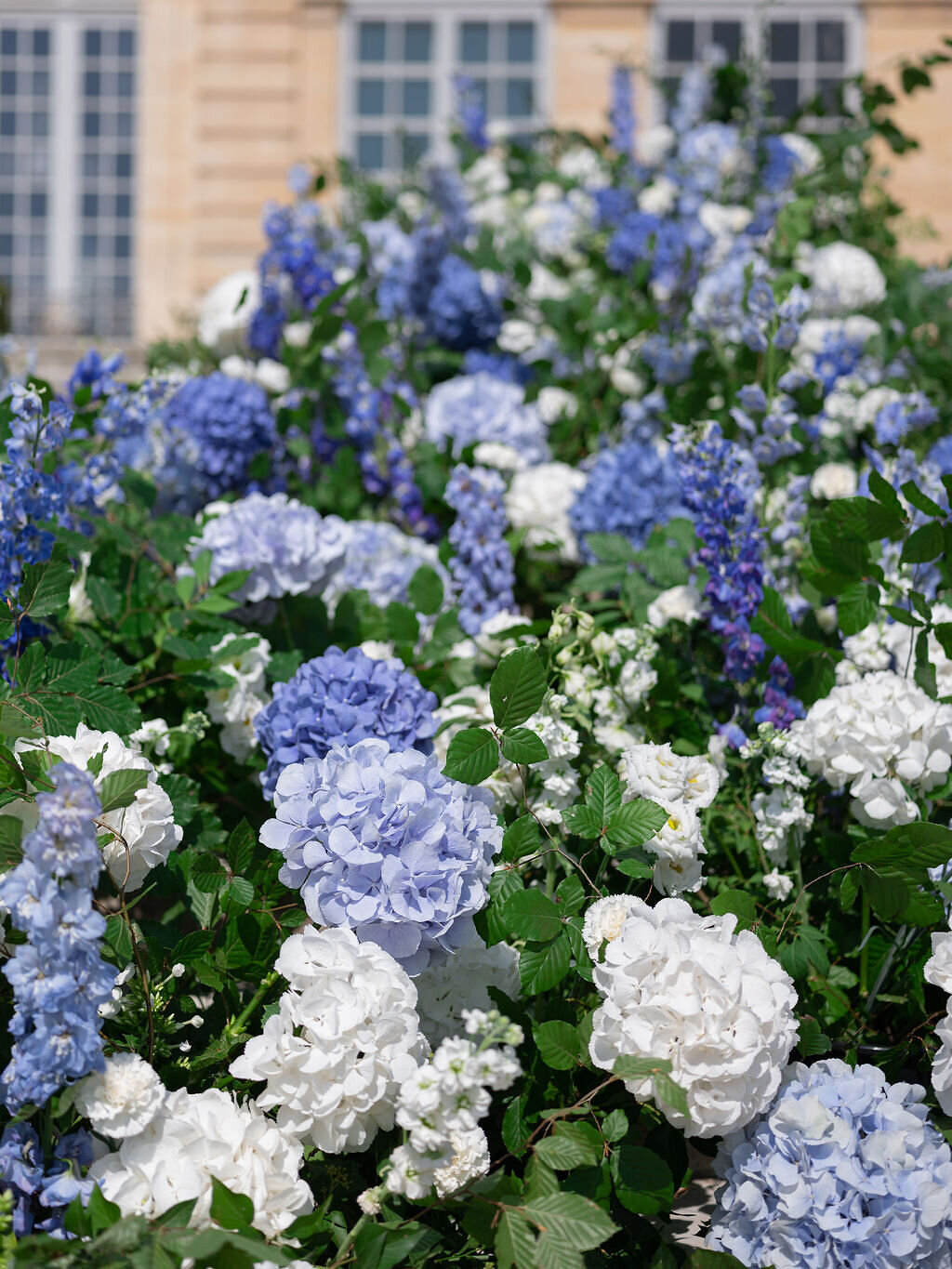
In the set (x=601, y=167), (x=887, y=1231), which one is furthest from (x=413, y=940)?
(x=601, y=167)

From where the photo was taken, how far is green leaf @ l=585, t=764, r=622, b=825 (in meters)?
1.16

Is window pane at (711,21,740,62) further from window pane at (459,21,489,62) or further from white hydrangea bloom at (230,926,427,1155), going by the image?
white hydrangea bloom at (230,926,427,1155)

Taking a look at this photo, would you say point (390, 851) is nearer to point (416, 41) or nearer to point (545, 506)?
point (545, 506)

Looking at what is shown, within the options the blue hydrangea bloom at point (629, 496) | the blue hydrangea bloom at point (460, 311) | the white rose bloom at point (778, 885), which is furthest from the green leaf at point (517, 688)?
the blue hydrangea bloom at point (460, 311)

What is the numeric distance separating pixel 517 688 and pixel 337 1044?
0.39m

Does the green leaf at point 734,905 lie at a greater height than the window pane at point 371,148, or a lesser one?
lesser

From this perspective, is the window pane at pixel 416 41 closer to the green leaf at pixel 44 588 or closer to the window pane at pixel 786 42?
the window pane at pixel 786 42

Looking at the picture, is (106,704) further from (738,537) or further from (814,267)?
(814,267)

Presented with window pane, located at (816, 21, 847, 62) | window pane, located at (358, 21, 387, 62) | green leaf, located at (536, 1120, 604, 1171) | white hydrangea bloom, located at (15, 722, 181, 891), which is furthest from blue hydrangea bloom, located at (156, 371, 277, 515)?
window pane, located at (816, 21, 847, 62)

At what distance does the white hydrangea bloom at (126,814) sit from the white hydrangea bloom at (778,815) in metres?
0.67

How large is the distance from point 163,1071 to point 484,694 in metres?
0.63

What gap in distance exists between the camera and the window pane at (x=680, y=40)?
7.50 meters

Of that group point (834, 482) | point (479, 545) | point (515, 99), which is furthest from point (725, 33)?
point (479, 545)

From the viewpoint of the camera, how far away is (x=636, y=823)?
1.13 m
